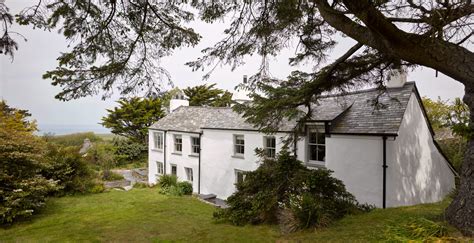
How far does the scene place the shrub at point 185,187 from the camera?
1833cm

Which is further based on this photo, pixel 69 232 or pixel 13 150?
pixel 13 150

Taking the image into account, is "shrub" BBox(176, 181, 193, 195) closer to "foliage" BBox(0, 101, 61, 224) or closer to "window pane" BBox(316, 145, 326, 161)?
"foliage" BBox(0, 101, 61, 224)

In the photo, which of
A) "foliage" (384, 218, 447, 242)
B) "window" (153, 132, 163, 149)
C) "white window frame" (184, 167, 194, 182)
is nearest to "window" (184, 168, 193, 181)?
"white window frame" (184, 167, 194, 182)

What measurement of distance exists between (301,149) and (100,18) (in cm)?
1040

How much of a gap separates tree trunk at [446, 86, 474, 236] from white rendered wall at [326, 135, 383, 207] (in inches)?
227

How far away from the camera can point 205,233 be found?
7422 millimetres

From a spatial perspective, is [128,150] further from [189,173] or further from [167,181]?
[167,181]

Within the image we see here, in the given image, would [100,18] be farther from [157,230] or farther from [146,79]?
[157,230]

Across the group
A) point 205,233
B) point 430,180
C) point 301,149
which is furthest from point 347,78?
point 430,180

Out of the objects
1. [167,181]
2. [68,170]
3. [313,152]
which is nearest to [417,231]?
[313,152]

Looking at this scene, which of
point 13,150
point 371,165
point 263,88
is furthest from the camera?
point 371,165

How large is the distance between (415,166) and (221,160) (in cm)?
1048

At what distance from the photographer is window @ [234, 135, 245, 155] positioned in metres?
16.7

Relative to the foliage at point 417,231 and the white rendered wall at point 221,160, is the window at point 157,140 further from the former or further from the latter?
the foliage at point 417,231
